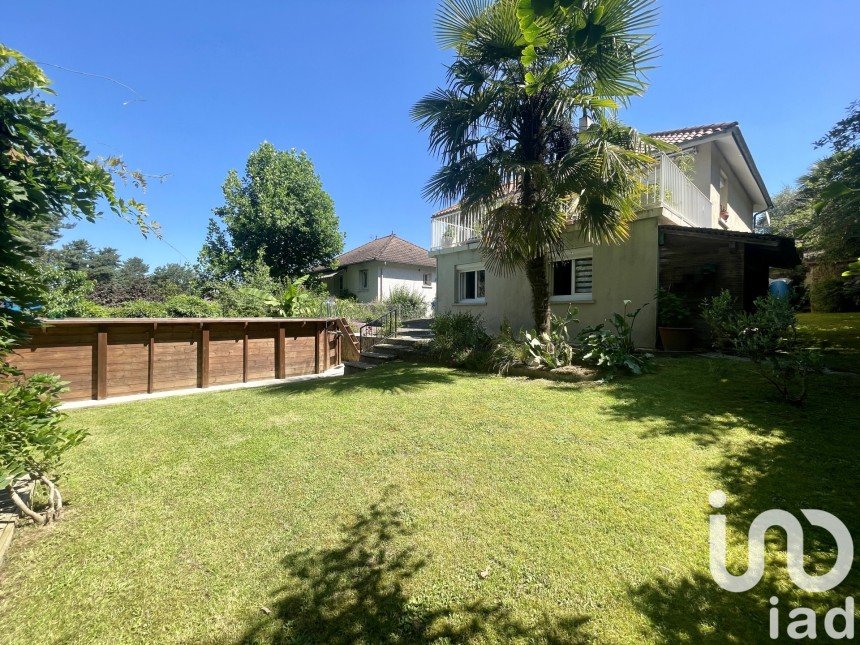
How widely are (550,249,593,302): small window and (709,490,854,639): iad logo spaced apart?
7941mm

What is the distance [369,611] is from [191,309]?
53.8 ft

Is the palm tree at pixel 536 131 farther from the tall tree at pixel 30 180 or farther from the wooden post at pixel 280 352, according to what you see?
the tall tree at pixel 30 180

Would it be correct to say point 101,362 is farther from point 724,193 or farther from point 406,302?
point 724,193

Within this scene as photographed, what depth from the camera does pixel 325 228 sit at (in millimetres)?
24781

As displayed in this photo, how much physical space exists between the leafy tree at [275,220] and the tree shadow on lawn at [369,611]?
23.6 metres

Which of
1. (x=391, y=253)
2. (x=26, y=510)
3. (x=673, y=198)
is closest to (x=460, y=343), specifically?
(x=673, y=198)

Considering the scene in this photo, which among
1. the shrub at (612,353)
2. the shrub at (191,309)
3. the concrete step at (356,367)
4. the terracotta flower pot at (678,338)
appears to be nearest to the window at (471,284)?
the concrete step at (356,367)

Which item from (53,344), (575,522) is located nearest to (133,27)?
(53,344)

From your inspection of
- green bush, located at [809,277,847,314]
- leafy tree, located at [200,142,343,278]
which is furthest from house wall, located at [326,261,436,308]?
green bush, located at [809,277,847,314]

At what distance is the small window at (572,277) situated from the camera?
34.5 feet

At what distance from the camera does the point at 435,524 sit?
9.89 ft

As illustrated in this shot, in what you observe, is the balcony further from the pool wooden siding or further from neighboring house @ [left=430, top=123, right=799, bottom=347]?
the pool wooden siding

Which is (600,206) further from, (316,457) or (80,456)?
(80,456)

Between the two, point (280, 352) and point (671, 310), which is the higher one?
→ point (671, 310)
